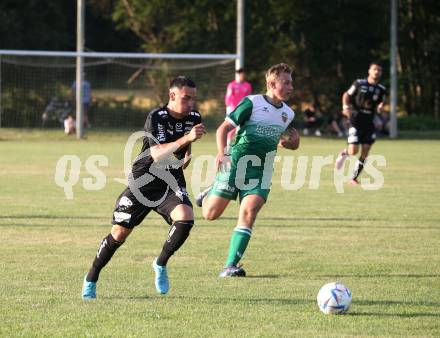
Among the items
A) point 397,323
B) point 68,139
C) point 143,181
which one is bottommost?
point 68,139

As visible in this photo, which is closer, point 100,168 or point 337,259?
point 337,259

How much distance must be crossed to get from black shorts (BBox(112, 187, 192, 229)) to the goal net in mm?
22163

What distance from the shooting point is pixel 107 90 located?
33.6m

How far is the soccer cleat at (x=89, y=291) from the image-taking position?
286 inches

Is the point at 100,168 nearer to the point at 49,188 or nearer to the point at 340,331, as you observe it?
the point at 49,188

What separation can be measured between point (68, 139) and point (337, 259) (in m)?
20.2

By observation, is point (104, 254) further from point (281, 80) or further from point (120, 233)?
point (281, 80)

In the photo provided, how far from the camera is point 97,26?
48.6 m

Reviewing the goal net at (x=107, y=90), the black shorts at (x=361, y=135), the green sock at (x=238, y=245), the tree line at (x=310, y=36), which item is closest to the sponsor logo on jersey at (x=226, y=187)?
the green sock at (x=238, y=245)

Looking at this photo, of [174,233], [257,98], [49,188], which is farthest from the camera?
[49,188]

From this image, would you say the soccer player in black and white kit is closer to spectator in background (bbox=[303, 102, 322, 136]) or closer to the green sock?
the green sock

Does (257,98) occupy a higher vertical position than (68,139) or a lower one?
higher

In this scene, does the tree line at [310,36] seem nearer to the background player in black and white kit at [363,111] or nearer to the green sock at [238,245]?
the background player in black and white kit at [363,111]

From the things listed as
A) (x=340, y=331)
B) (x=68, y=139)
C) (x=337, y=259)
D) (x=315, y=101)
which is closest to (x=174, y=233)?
(x=340, y=331)
